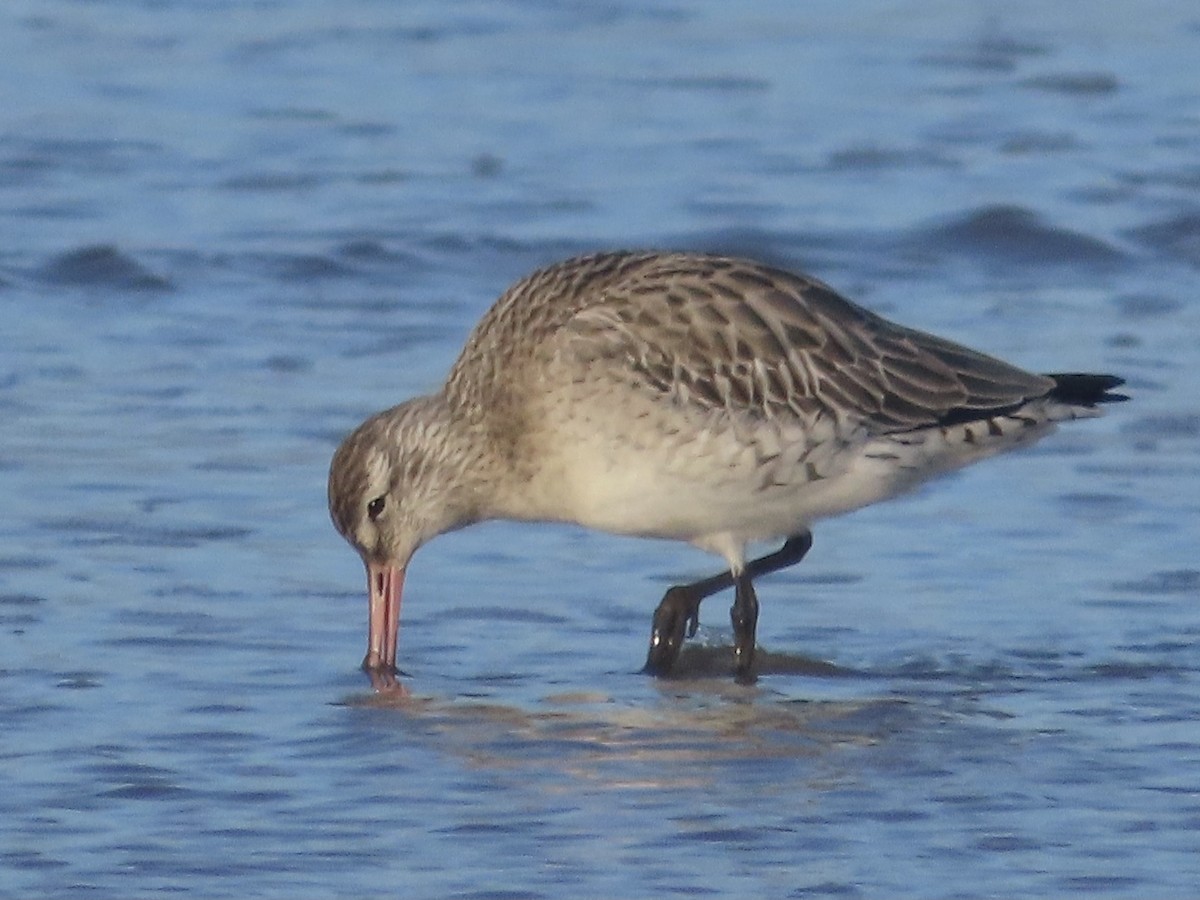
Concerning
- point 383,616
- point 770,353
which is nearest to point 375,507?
point 383,616

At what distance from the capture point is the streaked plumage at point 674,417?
9.38 metres

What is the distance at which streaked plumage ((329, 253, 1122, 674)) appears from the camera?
9.38 m

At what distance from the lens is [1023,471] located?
11.6 metres

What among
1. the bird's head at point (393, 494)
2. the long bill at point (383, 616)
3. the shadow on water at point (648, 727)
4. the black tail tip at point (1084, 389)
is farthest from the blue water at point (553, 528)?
the black tail tip at point (1084, 389)

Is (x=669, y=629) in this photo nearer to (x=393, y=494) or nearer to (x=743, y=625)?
(x=743, y=625)

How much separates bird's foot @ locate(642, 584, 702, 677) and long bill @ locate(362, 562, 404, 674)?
2.55 ft

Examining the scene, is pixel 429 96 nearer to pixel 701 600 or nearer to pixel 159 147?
pixel 159 147

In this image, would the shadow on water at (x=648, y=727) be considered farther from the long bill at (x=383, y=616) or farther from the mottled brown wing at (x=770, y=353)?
the mottled brown wing at (x=770, y=353)

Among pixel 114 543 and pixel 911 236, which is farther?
pixel 911 236

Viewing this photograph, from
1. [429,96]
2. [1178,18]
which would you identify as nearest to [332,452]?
[429,96]

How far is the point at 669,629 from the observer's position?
9594 mm

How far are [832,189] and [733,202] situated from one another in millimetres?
599

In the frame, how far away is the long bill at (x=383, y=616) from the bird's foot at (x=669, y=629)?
0.78m

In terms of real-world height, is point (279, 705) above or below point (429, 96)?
below
